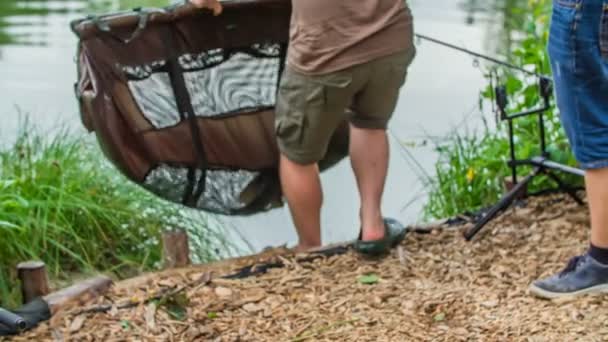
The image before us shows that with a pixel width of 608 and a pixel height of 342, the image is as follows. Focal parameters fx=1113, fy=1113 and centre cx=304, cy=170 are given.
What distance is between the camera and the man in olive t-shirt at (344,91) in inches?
143

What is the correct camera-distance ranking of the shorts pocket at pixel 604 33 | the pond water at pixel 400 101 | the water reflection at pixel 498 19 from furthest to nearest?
the water reflection at pixel 498 19
the pond water at pixel 400 101
the shorts pocket at pixel 604 33

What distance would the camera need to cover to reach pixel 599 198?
3.26 metres

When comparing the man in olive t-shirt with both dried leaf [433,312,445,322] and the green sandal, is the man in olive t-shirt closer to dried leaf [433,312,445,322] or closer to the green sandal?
the green sandal

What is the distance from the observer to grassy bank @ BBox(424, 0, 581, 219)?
5.12 m

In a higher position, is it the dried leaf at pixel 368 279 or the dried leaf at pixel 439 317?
the dried leaf at pixel 368 279

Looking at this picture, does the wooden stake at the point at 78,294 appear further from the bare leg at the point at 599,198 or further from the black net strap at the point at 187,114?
the bare leg at the point at 599,198

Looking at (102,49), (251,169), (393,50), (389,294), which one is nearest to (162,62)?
(102,49)

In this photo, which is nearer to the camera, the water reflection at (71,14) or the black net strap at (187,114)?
A: the black net strap at (187,114)

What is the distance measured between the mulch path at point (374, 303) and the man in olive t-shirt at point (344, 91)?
9.0 inches

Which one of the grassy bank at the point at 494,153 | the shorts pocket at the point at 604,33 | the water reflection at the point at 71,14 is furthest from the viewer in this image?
the water reflection at the point at 71,14

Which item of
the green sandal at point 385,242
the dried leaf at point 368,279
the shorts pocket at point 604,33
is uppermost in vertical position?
the shorts pocket at point 604,33

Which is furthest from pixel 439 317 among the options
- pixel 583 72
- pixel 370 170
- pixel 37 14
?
pixel 37 14

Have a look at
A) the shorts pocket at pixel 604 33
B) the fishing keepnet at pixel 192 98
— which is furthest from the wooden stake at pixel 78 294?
the shorts pocket at pixel 604 33

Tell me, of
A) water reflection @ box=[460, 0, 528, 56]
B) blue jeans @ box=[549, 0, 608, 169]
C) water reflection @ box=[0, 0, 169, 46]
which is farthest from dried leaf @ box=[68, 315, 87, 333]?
water reflection @ box=[0, 0, 169, 46]
